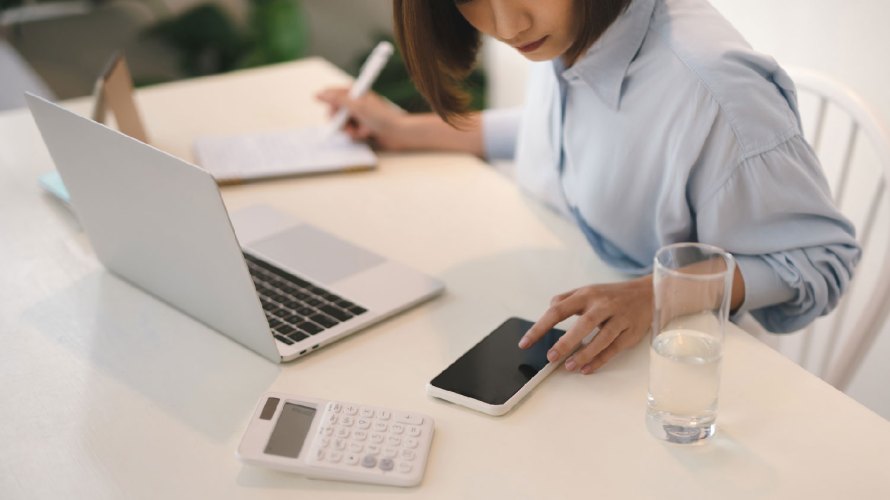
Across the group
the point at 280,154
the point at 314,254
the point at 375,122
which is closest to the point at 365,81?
the point at 375,122

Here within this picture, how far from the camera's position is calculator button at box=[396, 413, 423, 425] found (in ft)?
2.69

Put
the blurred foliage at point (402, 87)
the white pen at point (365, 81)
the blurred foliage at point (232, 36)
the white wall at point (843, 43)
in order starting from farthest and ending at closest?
1. the blurred foliage at point (232, 36)
2. the blurred foliage at point (402, 87)
3. the white pen at point (365, 81)
4. the white wall at point (843, 43)

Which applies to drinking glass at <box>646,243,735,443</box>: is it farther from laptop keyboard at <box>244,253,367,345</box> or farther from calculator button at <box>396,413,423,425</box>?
laptop keyboard at <box>244,253,367,345</box>

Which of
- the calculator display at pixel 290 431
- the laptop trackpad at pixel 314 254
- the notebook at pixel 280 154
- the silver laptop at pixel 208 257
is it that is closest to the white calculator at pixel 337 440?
the calculator display at pixel 290 431

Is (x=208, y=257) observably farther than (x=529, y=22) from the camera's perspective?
No

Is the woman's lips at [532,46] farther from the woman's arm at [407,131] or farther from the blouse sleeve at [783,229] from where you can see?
the woman's arm at [407,131]

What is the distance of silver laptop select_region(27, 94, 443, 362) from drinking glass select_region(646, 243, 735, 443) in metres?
0.33

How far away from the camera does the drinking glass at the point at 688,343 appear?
782 mm

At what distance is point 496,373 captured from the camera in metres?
0.89

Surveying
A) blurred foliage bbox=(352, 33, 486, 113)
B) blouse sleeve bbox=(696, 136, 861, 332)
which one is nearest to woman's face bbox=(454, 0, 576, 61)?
blouse sleeve bbox=(696, 136, 861, 332)

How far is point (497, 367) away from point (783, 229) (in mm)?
353

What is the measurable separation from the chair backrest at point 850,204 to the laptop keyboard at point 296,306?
2.20 feet

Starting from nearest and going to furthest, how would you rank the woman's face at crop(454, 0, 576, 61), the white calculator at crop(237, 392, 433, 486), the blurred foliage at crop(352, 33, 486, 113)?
the white calculator at crop(237, 392, 433, 486), the woman's face at crop(454, 0, 576, 61), the blurred foliage at crop(352, 33, 486, 113)

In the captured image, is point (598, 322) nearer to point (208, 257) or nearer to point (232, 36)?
point (208, 257)
